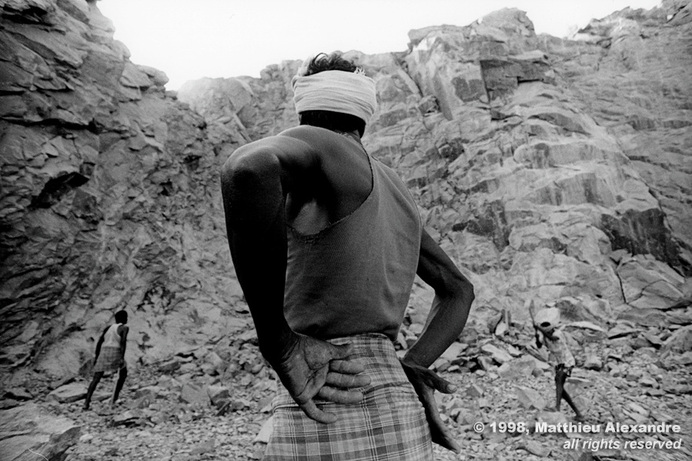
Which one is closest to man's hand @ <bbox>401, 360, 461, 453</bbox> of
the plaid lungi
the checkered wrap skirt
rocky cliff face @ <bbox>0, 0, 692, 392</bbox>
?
the checkered wrap skirt

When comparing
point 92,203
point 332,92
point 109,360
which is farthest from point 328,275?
point 92,203

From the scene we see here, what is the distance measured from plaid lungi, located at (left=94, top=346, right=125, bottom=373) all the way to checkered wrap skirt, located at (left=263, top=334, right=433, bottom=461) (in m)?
6.20

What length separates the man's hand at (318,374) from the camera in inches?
33.4

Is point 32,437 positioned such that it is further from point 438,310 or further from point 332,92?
point 332,92

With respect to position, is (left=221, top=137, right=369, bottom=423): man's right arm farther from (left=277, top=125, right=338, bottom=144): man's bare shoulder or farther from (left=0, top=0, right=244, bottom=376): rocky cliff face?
(left=0, top=0, right=244, bottom=376): rocky cliff face

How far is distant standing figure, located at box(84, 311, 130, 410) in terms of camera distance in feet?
19.8

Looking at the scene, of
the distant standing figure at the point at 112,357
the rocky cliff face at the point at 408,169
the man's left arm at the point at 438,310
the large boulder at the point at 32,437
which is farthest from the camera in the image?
the rocky cliff face at the point at 408,169

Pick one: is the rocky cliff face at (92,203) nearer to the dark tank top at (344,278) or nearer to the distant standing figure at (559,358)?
the distant standing figure at (559,358)

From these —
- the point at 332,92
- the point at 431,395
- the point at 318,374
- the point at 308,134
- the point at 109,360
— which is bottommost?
the point at 109,360

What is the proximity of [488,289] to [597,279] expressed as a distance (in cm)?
222

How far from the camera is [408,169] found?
40.1 ft

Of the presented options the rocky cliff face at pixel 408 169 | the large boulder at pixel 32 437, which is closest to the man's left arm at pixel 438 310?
the large boulder at pixel 32 437

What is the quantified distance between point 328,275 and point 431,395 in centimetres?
53

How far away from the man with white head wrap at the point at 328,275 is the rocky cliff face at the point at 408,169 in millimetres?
7684
